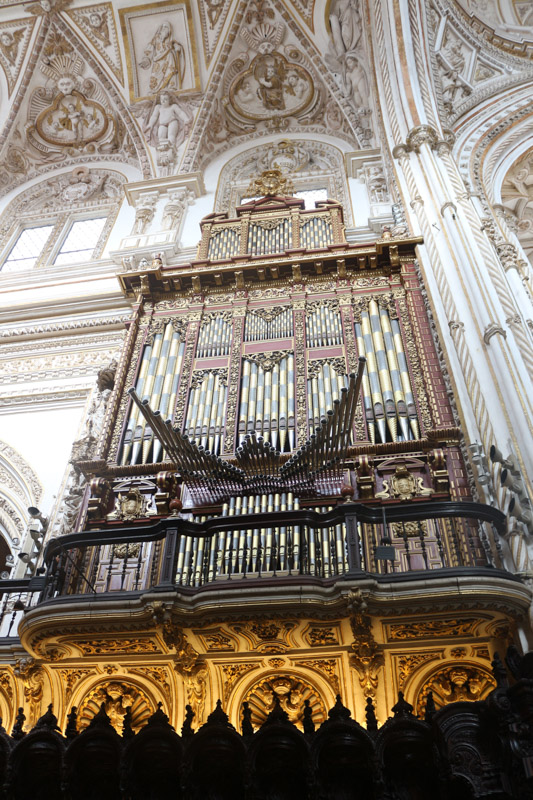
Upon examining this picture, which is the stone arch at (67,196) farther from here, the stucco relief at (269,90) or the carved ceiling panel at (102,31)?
the stucco relief at (269,90)

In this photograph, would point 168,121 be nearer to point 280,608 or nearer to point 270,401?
point 270,401

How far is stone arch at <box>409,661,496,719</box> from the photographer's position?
20.9 feet

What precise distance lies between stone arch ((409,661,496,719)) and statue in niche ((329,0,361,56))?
14462 mm

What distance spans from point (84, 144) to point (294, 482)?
44.8 feet

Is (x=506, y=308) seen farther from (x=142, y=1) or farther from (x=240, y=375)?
(x=142, y=1)

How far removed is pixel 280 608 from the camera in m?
6.08

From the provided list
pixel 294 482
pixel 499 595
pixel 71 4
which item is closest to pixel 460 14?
pixel 71 4

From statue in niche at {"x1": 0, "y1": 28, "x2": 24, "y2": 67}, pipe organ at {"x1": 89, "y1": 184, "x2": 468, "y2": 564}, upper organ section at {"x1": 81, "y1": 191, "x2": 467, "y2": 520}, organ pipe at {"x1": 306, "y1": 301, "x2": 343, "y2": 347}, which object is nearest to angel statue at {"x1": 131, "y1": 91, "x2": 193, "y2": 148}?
statue in niche at {"x1": 0, "y1": 28, "x2": 24, "y2": 67}

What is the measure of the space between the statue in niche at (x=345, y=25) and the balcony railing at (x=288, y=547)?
1316 centimetres

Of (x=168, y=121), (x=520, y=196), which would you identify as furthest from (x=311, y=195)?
(x=520, y=196)

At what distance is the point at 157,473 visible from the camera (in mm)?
8375

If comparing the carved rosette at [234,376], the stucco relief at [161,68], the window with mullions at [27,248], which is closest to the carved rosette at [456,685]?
the carved rosette at [234,376]

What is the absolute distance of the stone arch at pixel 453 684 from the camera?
6.38m

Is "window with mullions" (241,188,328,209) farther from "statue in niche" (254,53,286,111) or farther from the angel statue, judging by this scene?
"statue in niche" (254,53,286,111)
